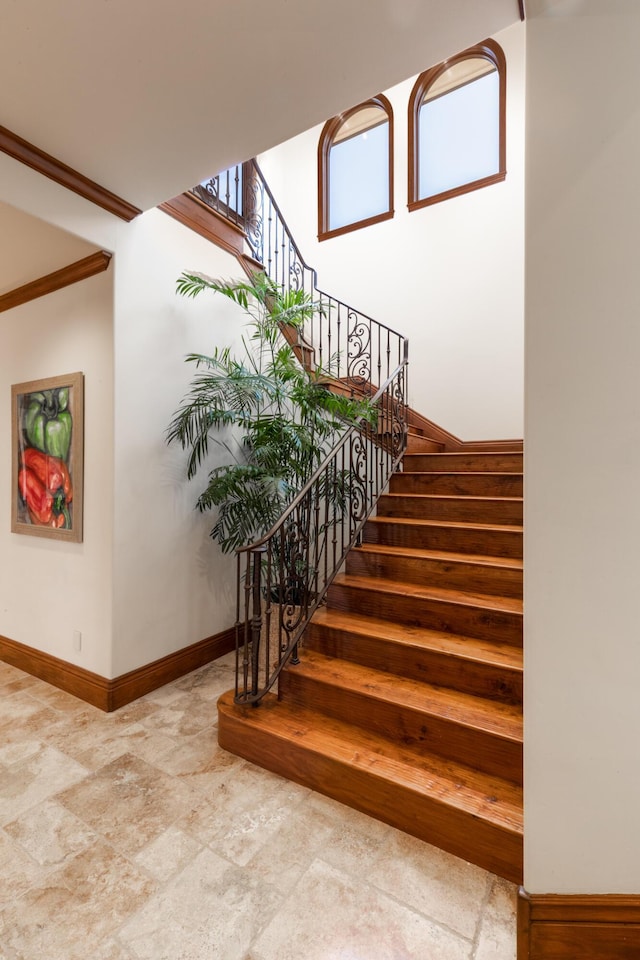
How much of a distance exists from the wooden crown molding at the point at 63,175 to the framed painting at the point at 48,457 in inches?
38.1

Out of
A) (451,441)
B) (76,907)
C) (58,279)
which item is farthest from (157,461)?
(451,441)

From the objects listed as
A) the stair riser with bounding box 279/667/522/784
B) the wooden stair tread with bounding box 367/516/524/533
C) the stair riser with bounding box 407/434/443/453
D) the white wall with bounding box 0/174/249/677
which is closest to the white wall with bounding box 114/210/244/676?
the white wall with bounding box 0/174/249/677

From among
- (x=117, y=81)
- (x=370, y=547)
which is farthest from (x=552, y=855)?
(x=117, y=81)

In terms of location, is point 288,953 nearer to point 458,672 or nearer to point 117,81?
point 458,672

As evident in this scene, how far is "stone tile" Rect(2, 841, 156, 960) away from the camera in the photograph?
1.32 metres

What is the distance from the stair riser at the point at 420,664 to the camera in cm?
200

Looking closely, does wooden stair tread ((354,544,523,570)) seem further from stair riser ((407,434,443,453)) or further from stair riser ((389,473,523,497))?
stair riser ((407,434,443,453))

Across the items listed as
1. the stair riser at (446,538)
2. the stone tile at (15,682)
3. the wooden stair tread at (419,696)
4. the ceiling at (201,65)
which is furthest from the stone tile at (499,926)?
the ceiling at (201,65)

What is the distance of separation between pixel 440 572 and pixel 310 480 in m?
1.02

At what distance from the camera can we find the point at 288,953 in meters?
1.30

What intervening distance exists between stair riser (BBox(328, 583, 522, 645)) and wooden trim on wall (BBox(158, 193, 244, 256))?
2613mm

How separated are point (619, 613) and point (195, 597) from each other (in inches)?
101

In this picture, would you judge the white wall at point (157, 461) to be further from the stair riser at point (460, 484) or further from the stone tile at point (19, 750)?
the stair riser at point (460, 484)

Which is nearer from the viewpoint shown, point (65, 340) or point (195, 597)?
point (65, 340)
